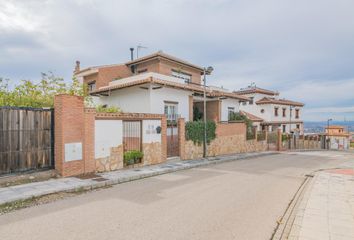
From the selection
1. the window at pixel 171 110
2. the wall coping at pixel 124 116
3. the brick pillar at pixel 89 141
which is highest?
the window at pixel 171 110

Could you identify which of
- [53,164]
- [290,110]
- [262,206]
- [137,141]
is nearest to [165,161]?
[137,141]

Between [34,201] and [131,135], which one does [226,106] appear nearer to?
[131,135]

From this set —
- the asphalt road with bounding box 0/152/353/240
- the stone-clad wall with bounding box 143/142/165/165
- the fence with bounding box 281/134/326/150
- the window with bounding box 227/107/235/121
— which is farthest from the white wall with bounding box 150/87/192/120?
the fence with bounding box 281/134/326/150

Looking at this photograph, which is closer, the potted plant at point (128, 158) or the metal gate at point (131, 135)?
the potted plant at point (128, 158)

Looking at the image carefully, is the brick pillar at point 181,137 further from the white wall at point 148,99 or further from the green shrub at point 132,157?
the green shrub at point 132,157

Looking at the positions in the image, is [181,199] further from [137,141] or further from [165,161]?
[165,161]

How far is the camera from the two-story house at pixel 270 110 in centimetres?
3656

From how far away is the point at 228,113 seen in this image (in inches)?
859

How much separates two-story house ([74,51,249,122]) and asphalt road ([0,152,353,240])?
8.14 m

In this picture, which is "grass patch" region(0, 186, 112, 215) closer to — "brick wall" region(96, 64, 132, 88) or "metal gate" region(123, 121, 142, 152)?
"metal gate" region(123, 121, 142, 152)

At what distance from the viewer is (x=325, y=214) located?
209 inches

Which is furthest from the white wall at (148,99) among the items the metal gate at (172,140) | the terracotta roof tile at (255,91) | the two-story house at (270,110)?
the terracotta roof tile at (255,91)

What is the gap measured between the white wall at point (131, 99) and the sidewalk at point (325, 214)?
34.6 feet

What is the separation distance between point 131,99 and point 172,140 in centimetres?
465
